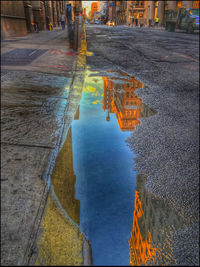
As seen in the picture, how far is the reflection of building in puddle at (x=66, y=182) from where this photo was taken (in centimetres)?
172

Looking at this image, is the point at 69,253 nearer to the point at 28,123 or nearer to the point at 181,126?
the point at 28,123

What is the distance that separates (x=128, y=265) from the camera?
1378mm

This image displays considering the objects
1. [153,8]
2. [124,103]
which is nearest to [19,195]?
[124,103]

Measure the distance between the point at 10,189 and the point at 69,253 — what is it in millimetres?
779

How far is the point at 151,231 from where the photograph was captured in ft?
5.22

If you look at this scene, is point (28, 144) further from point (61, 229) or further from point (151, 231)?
point (151, 231)

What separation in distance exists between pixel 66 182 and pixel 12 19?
16.1 meters

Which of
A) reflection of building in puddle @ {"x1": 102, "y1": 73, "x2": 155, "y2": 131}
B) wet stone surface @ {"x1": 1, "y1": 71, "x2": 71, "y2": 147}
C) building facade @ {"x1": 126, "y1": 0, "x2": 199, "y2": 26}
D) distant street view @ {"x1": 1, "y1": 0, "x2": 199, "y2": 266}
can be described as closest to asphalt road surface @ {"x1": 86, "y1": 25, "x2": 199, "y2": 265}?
distant street view @ {"x1": 1, "y1": 0, "x2": 199, "y2": 266}

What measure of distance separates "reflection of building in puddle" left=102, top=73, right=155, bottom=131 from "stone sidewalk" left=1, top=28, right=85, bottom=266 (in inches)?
23.7

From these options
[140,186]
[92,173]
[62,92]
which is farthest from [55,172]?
[62,92]

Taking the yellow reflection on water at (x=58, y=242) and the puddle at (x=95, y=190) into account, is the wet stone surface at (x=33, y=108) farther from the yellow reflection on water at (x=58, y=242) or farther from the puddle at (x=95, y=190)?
the yellow reflection on water at (x=58, y=242)

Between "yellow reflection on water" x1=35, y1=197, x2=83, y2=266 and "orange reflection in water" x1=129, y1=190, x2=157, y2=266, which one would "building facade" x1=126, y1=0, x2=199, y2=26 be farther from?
"yellow reflection on water" x1=35, y1=197, x2=83, y2=266

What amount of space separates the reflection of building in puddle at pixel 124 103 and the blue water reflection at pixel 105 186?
0.61 feet

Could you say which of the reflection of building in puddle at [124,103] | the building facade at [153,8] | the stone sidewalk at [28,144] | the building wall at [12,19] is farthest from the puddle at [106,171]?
the building facade at [153,8]
